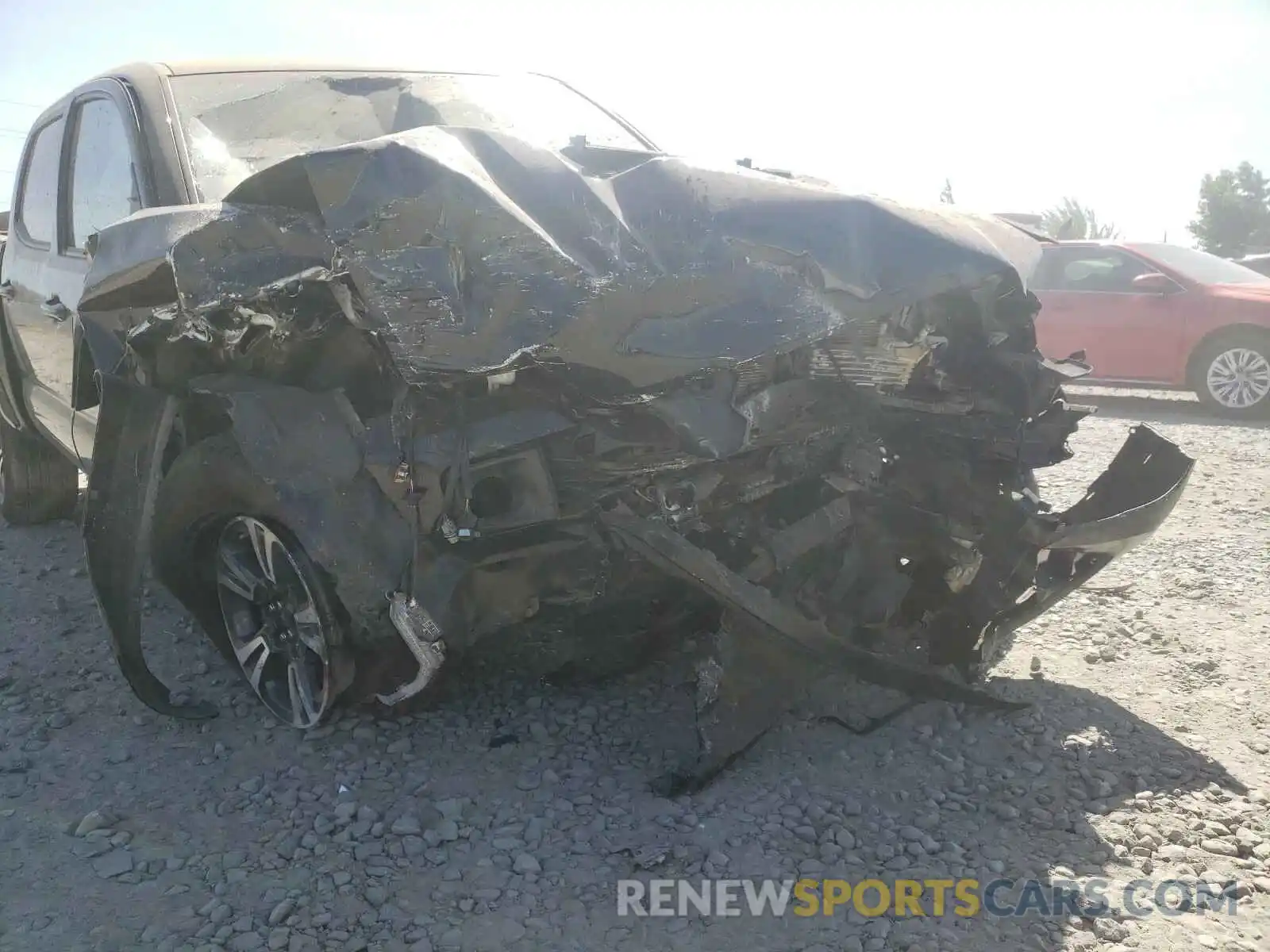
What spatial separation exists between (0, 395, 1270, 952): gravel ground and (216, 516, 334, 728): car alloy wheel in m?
0.16

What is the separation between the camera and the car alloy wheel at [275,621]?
2869mm

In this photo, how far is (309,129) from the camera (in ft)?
12.2

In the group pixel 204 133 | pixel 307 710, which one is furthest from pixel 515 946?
pixel 204 133

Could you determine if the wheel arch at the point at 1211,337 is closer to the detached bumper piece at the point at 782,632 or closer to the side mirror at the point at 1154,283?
the side mirror at the point at 1154,283

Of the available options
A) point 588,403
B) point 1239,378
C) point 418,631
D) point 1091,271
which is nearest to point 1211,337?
point 1239,378

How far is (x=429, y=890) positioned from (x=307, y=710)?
A: 0.82 m

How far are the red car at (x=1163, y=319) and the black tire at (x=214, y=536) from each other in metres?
6.90

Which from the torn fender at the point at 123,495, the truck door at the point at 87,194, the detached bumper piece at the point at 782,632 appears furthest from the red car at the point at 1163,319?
the torn fender at the point at 123,495

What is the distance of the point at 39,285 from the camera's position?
4309mm

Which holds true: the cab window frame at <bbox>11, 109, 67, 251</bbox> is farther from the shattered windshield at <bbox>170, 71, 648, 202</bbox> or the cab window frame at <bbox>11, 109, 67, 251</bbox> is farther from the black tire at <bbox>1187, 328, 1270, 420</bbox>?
the black tire at <bbox>1187, 328, 1270, 420</bbox>

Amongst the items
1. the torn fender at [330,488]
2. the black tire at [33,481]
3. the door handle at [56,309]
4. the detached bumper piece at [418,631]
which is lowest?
the black tire at [33,481]

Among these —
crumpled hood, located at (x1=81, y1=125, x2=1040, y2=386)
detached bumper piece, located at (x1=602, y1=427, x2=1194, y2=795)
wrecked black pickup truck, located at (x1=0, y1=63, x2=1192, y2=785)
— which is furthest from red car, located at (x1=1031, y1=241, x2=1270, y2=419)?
crumpled hood, located at (x1=81, y1=125, x2=1040, y2=386)

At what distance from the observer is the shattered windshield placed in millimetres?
3545

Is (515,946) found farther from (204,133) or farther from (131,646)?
(204,133)
